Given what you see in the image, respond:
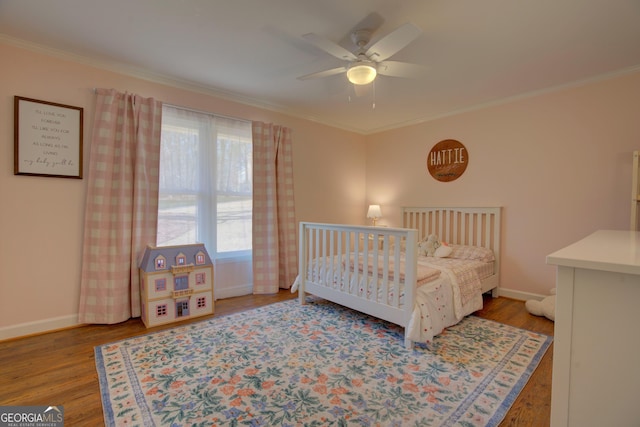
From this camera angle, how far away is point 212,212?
3.24m

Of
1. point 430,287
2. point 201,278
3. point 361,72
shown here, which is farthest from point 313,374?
point 361,72

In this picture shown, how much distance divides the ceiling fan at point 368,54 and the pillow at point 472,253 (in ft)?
7.01

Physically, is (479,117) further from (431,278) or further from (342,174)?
(431,278)

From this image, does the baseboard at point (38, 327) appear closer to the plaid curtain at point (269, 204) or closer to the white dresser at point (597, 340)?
the plaid curtain at point (269, 204)

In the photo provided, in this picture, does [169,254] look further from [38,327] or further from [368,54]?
[368,54]

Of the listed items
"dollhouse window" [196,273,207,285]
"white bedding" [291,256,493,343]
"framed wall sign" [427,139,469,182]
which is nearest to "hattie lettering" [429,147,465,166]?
"framed wall sign" [427,139,469,182]

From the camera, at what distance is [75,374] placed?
1.81m

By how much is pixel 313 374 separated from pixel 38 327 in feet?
7.71

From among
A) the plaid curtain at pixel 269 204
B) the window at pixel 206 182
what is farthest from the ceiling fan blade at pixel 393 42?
the window at pixel 206 182

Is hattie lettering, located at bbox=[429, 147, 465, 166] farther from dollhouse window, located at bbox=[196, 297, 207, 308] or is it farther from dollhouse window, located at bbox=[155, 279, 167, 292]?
dollhouse window, located at bbox=[155, 279, 167, 292]

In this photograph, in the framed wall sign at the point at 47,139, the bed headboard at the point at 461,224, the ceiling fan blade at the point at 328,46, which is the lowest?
the bed headboard at the point at 461,224

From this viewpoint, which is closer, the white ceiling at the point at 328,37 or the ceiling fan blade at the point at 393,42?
the ceiling fan blade at the point at 393,42

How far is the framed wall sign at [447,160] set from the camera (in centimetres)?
370

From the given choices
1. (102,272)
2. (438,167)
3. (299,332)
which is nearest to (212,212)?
(102,272)
